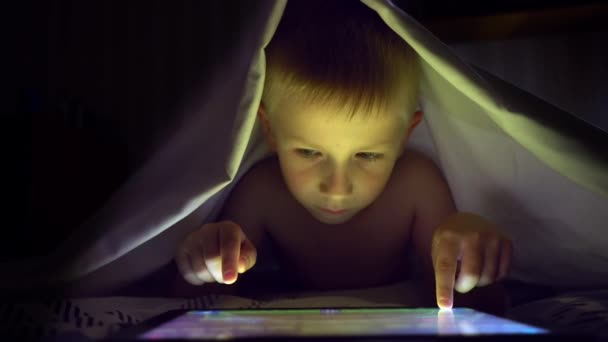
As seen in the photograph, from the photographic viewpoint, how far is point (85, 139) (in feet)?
3.66

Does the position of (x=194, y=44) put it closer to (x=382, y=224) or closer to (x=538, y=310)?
(x=382, y=224)

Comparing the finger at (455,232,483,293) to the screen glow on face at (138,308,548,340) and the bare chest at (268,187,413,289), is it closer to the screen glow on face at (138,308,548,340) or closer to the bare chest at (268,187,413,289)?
the screen glow on face at (138,308,548,340)

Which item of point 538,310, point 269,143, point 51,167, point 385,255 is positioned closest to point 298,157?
point 269,143

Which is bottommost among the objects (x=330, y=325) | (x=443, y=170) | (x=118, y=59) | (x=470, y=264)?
(x=330, y=325)

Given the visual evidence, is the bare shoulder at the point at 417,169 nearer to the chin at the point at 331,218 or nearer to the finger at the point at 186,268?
the chin at the point at 331,218

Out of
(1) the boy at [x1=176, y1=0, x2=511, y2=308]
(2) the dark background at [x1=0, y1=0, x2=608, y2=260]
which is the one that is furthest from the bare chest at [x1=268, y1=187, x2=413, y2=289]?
(2) the dark background at [x1=0, y1=0, x2=608, y2=260]

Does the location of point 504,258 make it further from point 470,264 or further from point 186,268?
point 186,268

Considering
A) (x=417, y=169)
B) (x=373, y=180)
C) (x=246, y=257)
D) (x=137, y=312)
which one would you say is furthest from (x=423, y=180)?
(x=137, y=312)

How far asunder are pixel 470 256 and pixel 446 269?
0.04m

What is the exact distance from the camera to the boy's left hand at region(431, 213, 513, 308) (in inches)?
20.3

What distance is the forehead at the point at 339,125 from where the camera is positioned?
2.03 feet

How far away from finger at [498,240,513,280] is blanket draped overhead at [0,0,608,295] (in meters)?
0.11

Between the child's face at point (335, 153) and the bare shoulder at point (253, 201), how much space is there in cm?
10

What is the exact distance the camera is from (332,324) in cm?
35
